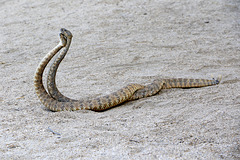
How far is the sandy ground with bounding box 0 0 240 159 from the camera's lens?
3.52 metres

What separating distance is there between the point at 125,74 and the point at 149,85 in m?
1.07

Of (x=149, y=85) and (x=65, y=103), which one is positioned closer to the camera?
(x=65, y=103)

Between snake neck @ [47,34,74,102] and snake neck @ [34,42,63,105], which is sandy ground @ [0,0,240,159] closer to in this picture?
snake neck @ [34,42,63,105]

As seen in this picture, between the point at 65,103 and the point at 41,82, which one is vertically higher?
the point at 41,82

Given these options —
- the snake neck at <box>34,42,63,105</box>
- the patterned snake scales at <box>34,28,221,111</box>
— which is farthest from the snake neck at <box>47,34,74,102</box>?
the snake neck at <box>34,42,63,105</box>

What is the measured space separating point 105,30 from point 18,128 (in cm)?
562

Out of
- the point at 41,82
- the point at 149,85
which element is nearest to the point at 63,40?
the point at 41,82

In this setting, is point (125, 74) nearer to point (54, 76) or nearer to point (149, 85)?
point (149, 85)

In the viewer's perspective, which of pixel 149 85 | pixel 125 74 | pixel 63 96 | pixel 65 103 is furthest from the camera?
pixel 125 74

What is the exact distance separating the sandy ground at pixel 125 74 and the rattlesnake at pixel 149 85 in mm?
202

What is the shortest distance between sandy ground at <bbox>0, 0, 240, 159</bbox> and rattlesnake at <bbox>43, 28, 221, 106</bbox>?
0.66ft

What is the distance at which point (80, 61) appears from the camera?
763 cm

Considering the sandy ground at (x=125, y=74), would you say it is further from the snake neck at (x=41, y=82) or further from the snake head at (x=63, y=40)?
the snake head at (x=63, y=40)

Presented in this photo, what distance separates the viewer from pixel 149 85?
19.4 ft
